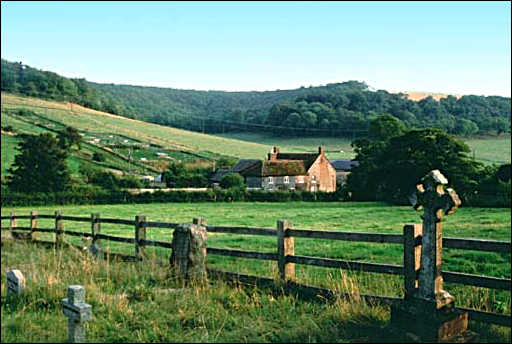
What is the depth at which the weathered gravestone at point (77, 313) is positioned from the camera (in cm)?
553

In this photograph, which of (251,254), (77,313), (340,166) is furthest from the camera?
(340,166)

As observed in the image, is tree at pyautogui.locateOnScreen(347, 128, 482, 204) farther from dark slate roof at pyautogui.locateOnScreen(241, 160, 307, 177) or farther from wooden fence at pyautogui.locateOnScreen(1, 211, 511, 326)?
wooden fence at pyautogui.locateOnScreen(1, 211, 511, 326)

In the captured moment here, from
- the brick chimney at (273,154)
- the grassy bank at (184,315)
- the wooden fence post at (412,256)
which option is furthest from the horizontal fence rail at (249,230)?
the brick chimney at (273,154)

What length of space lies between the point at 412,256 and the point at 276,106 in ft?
214

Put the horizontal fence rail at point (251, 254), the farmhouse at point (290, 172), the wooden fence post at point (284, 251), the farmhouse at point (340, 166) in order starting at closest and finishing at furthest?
the wooden fence post at point (284, 251), the horizontal fence rail at point (251, 254), the farmhouse at point (290, 172), the farmhouse at point (340, 166)

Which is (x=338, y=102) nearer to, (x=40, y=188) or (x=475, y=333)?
(x=40, y=188)

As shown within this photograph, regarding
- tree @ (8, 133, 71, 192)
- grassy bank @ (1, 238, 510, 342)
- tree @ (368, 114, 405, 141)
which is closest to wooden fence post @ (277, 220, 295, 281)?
grassy bank @ (1, 238, 510, 342)

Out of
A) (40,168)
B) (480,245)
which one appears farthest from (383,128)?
(480,245)

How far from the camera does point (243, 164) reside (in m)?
73.3

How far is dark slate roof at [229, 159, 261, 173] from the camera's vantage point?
70.6 meters

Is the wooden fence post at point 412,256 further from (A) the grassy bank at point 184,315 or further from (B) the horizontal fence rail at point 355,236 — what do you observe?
(A) the grassy bank at point 184,315

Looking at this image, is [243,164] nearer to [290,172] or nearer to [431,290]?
[290,172]

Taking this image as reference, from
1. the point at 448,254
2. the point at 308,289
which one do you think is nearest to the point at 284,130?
the point at 448,254

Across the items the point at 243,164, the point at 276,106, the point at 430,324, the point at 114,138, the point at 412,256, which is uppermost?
the point at 276,106
